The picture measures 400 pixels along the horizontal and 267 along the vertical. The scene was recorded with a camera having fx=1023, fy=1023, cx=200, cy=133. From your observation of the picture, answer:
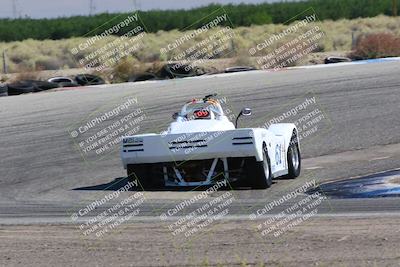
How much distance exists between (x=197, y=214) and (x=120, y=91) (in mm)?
14328

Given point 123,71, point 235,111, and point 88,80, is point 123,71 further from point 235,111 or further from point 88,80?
point 235,111

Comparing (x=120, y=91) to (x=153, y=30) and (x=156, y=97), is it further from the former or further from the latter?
(x=153, y=30)

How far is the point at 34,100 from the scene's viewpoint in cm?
2441

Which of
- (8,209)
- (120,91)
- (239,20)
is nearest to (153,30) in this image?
(239,20)

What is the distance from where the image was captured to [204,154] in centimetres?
1374

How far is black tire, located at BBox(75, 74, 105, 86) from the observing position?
29.3 meters

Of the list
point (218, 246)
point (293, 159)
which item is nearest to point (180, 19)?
point (293, 159)

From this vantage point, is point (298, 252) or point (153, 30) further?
point (153, 30)

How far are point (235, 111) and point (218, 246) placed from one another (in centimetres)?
1308

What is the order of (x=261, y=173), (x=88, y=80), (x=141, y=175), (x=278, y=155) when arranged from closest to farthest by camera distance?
(x=261, y=173) < (x=141, y=175) < (x=278, y=155) < (x=88, y=80)

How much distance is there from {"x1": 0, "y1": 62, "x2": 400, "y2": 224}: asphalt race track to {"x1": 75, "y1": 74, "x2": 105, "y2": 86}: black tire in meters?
2.62

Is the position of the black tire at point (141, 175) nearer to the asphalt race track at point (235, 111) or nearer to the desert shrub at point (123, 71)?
the asphalt race track at point (235, 111)

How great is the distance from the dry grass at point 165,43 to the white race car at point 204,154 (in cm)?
2112

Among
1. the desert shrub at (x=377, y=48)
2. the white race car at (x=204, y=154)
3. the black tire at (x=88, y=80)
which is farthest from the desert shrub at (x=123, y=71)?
the white race car at (x=204, y=154)
